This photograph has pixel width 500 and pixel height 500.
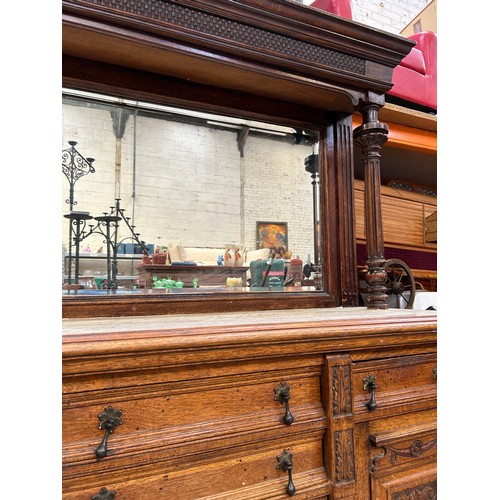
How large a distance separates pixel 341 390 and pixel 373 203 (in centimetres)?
55

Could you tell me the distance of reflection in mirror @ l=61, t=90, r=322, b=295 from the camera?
885 millimetres

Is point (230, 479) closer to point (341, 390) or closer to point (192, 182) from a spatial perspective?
point (341, 390)

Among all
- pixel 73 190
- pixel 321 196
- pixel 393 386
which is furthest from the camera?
pixel 321 196

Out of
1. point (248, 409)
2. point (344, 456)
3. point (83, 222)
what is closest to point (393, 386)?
point (344, 456)

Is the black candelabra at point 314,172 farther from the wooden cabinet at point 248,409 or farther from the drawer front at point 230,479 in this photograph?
the drawer front at point 230,479

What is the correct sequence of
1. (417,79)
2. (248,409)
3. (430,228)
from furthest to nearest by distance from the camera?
(430,228) < (417,79) < (248,409)

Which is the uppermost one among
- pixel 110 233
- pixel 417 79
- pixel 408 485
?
pixel 417 79

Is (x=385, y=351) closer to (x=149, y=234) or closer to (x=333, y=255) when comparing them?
(x=333, y=255)

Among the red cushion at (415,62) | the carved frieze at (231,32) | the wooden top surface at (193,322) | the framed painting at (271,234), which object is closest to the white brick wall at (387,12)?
the red cushion at (415,62)

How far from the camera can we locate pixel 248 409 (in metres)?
0.62

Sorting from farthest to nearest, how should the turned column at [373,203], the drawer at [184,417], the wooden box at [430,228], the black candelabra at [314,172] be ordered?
the wooden box at [430,228]
the black candelabra at [314,172]
the turned column at [373,203]
the drawer at [184,417]

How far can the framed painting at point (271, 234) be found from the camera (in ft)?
3.45
